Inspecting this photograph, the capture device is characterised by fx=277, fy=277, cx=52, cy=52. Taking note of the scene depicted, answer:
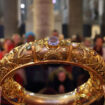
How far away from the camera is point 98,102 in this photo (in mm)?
2264

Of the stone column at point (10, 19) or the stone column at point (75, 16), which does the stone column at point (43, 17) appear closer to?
the stone column at point (10, 19)

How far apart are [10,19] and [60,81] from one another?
9994 mm

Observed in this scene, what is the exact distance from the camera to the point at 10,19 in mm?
12953

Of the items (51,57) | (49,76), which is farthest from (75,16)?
(51,57)

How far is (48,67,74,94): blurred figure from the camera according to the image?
130 inches

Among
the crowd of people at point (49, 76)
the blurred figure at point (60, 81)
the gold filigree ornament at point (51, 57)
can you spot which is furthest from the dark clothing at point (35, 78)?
the gold filigree ornament at point (51, 57)

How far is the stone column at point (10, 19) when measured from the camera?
12852 mm

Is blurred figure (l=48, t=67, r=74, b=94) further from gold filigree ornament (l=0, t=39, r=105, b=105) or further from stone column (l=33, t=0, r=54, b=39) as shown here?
stone column (l=33, t=0, r=54, b=39)

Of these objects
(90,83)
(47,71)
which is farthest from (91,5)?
(90,83)

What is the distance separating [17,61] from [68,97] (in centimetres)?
68

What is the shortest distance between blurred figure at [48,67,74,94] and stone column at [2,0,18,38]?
9579 millimetres

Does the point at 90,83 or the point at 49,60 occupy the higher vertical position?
the point at 49,60

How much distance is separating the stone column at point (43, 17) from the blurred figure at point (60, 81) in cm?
363

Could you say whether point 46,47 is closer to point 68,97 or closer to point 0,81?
point 0,81
